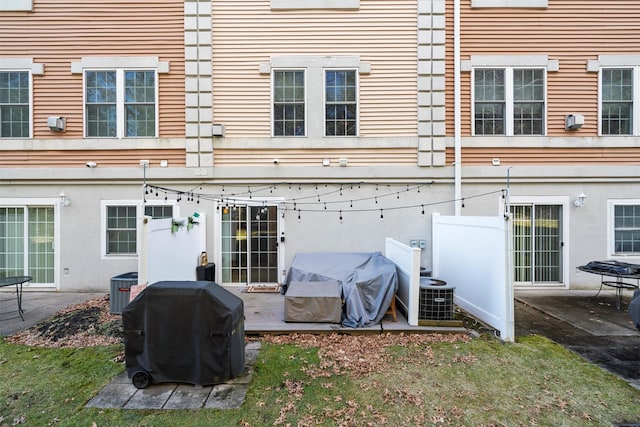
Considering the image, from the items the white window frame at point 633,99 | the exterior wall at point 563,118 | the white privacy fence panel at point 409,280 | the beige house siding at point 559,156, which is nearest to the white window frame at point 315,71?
the exterior wall at point 563,118

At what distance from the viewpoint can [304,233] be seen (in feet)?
26.5

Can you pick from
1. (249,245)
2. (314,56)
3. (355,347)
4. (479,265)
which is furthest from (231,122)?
(479,265)

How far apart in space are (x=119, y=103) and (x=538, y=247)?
1122 cm

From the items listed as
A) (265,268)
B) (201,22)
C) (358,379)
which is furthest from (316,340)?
(201,22)

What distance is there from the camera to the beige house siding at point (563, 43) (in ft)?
26.4

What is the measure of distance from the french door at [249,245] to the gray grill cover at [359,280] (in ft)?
5.37

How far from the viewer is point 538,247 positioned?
8.06 m

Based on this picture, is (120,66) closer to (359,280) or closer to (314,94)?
(314,94)

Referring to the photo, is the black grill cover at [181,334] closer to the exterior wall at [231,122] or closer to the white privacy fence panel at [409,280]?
the white privacy fence panel at [409,280]

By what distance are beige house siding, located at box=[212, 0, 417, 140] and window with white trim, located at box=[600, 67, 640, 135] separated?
483 centimetres

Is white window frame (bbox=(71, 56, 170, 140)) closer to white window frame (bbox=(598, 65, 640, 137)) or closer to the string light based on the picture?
the string light

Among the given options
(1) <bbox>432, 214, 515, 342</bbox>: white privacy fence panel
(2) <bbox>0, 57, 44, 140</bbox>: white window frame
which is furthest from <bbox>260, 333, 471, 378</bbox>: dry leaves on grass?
(2) <bbox>0, 57, 44, 140</bbox>: white window frame

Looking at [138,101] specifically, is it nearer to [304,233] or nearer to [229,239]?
[229,239]

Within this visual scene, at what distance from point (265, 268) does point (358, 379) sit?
15.1ft
